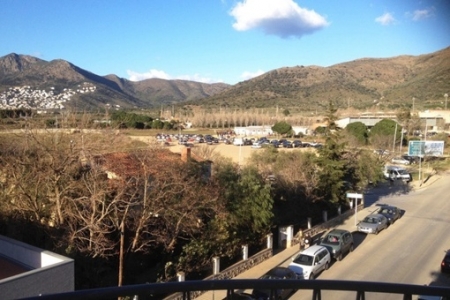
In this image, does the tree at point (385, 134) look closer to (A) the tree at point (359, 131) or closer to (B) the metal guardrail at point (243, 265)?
(A) the tree at point (359, 131)

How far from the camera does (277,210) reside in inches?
791

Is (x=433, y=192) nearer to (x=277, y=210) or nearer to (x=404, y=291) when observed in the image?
(x=277, y=210)

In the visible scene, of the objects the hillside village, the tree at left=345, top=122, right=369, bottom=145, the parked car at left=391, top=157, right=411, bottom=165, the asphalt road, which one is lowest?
the asphalt road

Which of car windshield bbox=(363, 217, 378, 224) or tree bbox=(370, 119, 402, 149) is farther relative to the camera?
tree bbox=(370, 119, 402, 149)

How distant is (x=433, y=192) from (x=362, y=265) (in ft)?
61.6

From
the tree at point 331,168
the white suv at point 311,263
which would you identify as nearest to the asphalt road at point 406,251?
the white suv at point 311,263

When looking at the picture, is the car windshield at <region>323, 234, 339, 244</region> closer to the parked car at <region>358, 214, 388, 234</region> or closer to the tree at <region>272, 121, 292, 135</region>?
the parked car at <region>358, 214, 388, 234</region>

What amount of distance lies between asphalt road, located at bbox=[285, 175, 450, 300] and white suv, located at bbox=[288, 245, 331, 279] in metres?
0.43

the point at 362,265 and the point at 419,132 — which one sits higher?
the point at 419,132

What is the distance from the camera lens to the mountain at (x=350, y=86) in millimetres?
95062

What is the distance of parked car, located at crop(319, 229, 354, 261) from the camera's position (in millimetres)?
15711

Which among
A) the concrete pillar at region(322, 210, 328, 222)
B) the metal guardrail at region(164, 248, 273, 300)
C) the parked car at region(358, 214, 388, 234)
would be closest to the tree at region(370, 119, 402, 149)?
the concrete pillar at region(322, 210, 328, 222)

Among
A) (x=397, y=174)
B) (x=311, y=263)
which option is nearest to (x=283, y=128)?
(x=397, y=174)

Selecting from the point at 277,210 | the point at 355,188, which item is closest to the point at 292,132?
the point at 355,188
